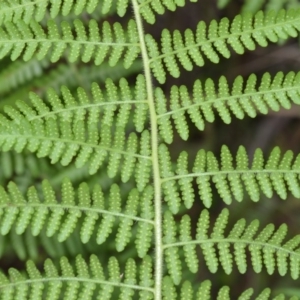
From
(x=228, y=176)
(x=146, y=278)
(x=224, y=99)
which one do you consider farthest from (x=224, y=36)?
(x=146, y=278)

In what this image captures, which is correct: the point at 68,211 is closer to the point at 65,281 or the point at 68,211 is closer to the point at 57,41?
the point at 65,281

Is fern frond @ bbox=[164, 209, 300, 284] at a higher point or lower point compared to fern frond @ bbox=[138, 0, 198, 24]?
lower

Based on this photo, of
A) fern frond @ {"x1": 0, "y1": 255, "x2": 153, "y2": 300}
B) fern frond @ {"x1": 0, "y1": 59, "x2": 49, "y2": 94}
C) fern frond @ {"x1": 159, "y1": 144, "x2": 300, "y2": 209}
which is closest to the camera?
fern frond @ {"x1": 0, "y1": 255, "x2": 153, "y2": 300}

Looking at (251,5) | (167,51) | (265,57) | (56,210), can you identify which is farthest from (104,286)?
(265,57)

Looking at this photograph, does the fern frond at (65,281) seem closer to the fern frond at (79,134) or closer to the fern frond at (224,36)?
the fern frond at (79,134)

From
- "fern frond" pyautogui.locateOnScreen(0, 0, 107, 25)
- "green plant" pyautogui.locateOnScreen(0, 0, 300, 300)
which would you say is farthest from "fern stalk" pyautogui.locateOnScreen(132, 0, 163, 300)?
"fern frond" pyautogui.locateOnScreen(0, 0, 107, 25)

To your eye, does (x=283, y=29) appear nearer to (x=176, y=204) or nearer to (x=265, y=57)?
(x=176, y=204)

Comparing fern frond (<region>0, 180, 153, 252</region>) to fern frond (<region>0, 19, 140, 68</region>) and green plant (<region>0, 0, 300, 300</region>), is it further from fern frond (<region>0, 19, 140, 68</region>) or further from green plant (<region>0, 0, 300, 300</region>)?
fern frond (<region>0, 19, 140, 68</region>)

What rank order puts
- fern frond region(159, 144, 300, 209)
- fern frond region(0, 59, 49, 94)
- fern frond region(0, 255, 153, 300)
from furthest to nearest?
fern frond region(0, 59, 49, 94), fern frond region(159, 144, 300, 209), fern frond region(0, 255, 153, 300)
